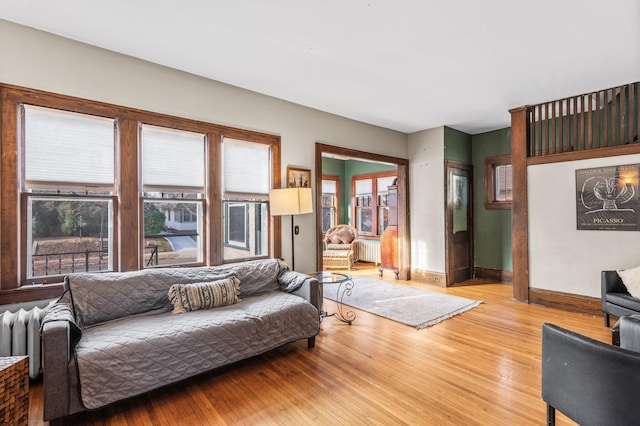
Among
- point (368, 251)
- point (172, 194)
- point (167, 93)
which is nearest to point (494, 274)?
point (368, 251)

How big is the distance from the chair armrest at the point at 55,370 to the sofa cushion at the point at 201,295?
0.88 metres

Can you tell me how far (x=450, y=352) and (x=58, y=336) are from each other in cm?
312

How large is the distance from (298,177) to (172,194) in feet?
5.41

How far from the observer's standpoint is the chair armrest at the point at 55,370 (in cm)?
184

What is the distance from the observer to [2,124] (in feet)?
8.18

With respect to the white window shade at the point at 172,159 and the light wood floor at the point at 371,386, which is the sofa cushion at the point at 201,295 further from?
the white window shade at the point at 172,159

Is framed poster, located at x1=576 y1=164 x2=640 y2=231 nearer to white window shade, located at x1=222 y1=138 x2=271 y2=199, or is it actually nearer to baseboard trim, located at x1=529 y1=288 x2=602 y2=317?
baseboard trim, located at x1=529 y1=288 x2=602 y2=317

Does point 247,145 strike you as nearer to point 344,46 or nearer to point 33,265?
point 344,46

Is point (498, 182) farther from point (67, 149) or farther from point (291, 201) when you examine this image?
point (67, 149)

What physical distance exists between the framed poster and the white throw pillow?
0.62m

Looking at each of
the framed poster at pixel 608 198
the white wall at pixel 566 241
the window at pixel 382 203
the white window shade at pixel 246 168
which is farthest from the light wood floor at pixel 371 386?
the window at pixel 382 203

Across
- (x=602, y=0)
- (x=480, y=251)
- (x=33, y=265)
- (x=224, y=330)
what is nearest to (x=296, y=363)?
(x=224, y=330)

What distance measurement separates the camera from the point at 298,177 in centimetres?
434

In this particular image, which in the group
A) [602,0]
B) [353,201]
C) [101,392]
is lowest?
[101,392]
